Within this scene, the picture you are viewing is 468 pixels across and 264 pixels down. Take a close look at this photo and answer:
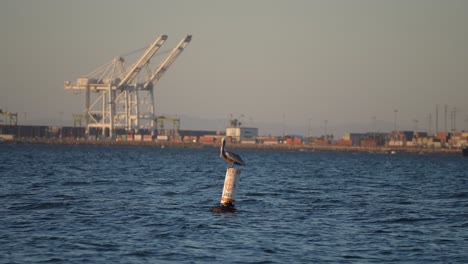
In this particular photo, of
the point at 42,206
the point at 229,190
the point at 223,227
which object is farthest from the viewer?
the point at 42,206

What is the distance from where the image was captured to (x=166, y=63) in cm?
17412

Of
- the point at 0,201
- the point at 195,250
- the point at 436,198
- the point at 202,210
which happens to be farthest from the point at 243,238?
the point at 436,198

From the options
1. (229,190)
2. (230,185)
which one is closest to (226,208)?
(229,190)

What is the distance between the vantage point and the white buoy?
22234 mm

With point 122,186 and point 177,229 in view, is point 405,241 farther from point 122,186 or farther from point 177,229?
point 122,186

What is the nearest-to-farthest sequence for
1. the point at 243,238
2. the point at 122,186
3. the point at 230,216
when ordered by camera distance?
1. the point at 243,238
2. the point at 230,216
3. the point at 122,186

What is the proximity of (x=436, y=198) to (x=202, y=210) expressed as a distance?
39.9 ft

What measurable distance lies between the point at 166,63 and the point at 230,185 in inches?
6025

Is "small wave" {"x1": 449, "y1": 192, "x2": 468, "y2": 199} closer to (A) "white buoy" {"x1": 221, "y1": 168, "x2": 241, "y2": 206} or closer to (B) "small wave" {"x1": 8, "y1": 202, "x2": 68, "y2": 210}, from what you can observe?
(A) "white buoy" {"x1": 221, "y1": 168, "x2": 241, "y2": 206}

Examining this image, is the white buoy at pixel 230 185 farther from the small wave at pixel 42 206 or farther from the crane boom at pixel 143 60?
the crane boom at pixel 143 60

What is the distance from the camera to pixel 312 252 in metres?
16.7

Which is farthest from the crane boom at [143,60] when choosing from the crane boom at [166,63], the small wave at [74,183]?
the small wave at [74,183]

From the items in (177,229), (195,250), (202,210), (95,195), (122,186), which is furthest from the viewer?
(122,186)

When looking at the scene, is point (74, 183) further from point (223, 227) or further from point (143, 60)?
point (143, 60)
